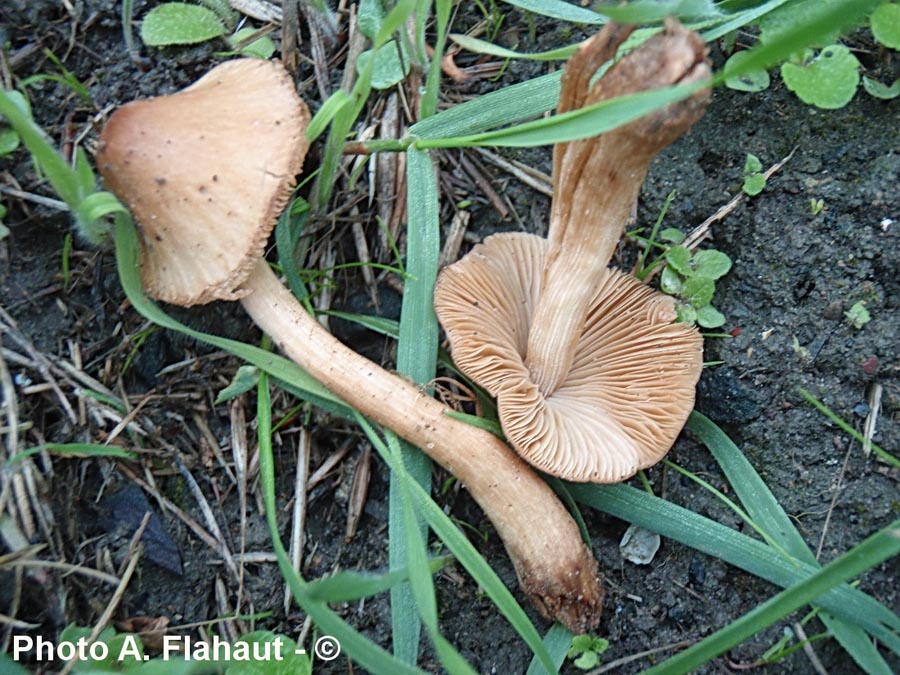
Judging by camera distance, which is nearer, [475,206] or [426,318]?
[426,318]

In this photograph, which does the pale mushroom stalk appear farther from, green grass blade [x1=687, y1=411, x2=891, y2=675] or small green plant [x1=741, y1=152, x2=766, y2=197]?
small green plant [x1=741, y1=152, x2=766, y2=197]

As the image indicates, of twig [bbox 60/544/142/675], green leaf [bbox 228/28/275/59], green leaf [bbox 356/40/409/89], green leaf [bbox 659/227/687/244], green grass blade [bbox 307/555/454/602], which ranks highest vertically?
green leaf [bbox 228/28/275/59]

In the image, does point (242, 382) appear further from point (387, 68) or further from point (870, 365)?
point (870, 365)

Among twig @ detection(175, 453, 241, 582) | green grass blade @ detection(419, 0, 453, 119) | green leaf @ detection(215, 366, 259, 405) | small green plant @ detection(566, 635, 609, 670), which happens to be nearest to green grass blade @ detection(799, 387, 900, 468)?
small green plant @ detection(566, 635, 609, 670)

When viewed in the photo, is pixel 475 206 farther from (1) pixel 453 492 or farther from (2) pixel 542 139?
(1) pixel 453 492

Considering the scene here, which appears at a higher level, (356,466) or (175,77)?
(175,77)

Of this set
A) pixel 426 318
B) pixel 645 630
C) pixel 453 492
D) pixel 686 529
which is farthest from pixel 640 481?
pixel 426 318

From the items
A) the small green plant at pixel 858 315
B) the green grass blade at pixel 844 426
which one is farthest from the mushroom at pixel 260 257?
the small green plant at pixel 858 315
